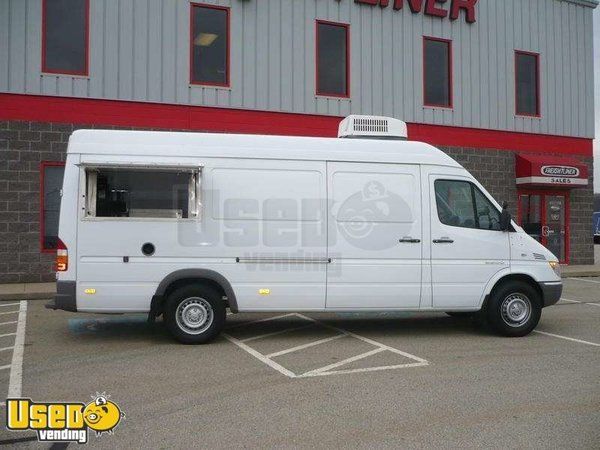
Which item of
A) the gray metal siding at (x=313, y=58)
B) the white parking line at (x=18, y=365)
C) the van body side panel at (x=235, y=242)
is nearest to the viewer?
the white parking line at (x=18, y=365)

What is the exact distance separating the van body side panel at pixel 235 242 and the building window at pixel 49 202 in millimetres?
7088

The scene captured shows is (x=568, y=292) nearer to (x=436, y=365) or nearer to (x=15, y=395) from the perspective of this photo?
(x=436, y=365)

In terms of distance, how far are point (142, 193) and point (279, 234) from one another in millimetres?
1748

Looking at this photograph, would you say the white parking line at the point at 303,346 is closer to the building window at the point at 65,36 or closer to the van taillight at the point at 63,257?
the van taillight at the point at 63,257

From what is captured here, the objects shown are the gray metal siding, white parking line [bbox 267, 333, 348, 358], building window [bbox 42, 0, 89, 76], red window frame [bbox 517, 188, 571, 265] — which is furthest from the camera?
red window frame [bbox 517, 188, 571, 265]

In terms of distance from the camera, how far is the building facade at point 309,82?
13.6 metres

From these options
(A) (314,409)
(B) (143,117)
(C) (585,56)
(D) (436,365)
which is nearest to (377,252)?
(D) (436,365)

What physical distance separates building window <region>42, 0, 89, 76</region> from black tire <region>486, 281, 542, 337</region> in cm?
1061

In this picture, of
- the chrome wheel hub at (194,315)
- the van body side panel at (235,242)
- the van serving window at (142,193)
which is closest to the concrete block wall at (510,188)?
the van body side panel at (235,242)

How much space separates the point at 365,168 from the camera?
25.9 feet

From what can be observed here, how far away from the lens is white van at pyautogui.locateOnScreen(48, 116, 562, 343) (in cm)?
736

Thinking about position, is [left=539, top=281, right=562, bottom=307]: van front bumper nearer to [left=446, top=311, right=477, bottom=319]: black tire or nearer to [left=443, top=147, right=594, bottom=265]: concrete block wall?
[left=446, top=311, right=477, bottom=319]: black tire

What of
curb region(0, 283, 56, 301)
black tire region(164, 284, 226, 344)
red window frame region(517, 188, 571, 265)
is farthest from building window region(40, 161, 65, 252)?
red window frame region(517, 188, 571, 265)

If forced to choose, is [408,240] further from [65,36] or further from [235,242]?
[65,36]
